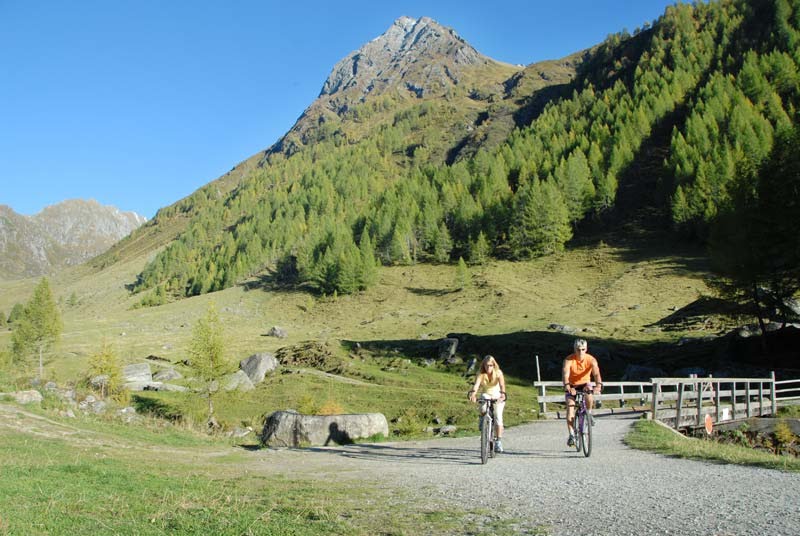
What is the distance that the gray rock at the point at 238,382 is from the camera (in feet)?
133

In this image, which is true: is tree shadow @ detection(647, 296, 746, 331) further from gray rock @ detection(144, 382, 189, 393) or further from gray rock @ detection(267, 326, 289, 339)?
gray rock @ detection(267, 326, 289, 339)

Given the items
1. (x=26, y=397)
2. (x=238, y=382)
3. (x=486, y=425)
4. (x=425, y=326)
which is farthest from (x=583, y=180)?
(x=26, y=397)

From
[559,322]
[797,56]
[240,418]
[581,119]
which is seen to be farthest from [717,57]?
[240,418]

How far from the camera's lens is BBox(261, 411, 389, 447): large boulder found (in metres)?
17.6

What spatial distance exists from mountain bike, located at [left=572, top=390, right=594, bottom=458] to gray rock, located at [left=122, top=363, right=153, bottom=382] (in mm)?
50413

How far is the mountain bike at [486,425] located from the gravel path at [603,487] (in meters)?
0.31

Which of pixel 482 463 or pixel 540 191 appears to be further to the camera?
pixel 540 191

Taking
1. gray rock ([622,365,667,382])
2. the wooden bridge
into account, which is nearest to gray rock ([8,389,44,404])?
the wooden bridge

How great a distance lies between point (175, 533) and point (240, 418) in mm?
31521

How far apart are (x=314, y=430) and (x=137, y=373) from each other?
4277cm

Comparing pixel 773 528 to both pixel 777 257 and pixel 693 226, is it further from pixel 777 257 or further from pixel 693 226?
pixel 693 226

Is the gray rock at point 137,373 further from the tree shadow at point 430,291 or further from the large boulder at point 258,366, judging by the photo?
the tree shadow at point 430,291

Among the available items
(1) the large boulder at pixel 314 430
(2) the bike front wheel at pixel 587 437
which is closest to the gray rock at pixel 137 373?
(1) the large boulder at pixel 314 430

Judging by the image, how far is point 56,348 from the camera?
66188 millimetres
